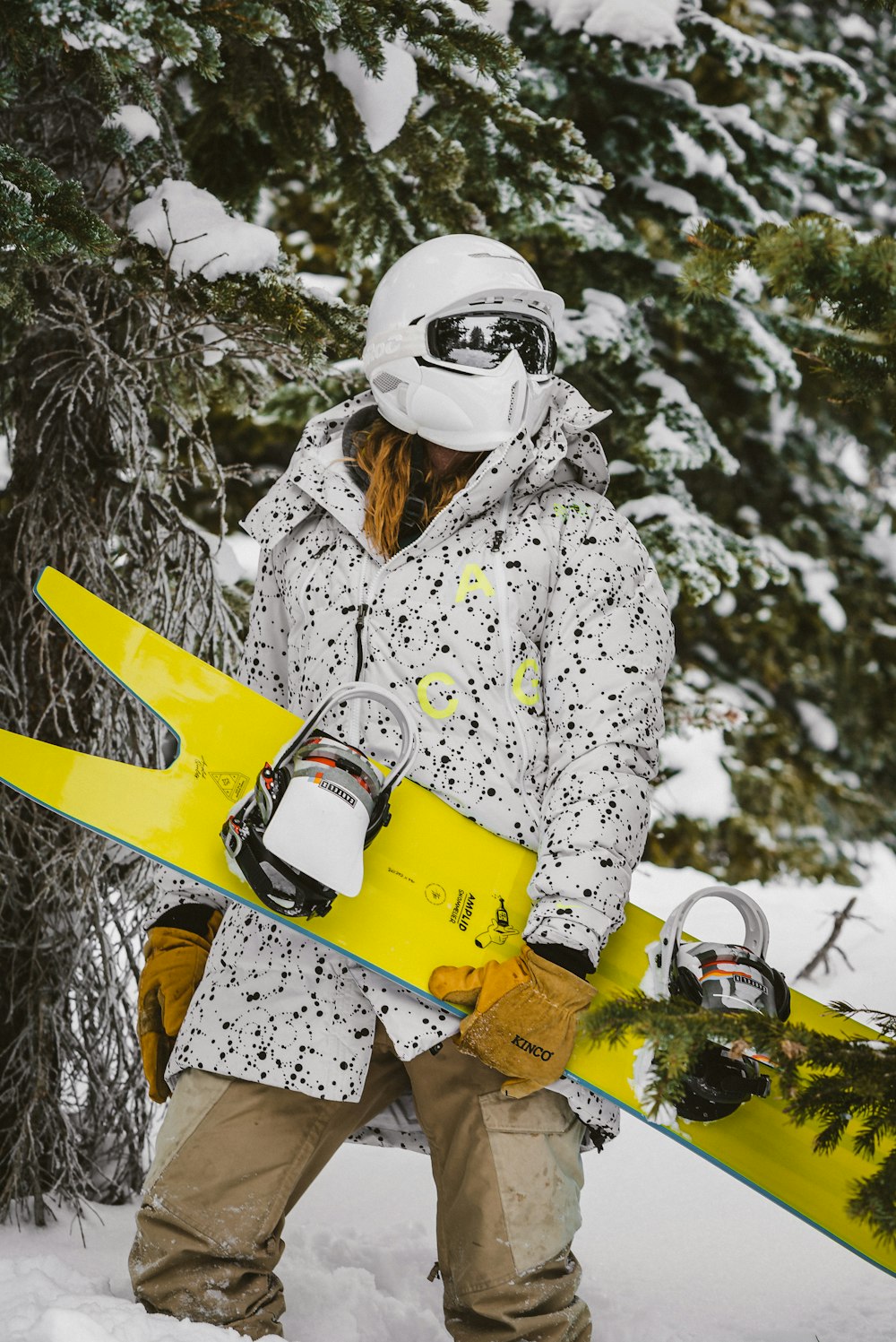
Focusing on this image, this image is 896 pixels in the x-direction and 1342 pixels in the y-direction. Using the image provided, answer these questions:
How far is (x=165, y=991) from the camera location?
2.60 metres

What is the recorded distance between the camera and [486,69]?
3.11 m

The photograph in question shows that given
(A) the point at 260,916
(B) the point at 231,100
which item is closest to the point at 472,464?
(A) the point at 260,916

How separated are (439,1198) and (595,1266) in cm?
106

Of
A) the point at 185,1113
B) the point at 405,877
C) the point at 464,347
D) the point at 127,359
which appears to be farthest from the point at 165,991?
the point at 127,359

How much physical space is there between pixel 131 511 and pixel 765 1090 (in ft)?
7.41

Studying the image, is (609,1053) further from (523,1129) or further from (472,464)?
(472,464)

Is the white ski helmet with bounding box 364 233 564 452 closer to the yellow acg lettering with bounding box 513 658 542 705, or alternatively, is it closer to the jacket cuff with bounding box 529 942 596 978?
the yellow acg lettering with bounding box 513 658 542 705

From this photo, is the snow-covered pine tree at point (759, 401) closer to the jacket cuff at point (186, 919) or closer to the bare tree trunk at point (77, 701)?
the jacket cuff at point (186, 919)

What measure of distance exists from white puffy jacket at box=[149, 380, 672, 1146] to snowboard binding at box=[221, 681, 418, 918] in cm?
19

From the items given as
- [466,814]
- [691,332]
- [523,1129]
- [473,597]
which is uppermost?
[691,332]

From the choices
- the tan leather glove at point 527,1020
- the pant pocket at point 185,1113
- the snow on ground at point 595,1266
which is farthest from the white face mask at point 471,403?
the snow on ground at point 595,1266

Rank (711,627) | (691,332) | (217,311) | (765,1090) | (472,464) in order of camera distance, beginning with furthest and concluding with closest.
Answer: (711,627)
(691,332)
(217,311)
(472,464)
(765,1090)

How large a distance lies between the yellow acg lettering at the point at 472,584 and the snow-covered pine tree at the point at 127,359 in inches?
36.2

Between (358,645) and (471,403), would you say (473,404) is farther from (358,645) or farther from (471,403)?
(358,645)
